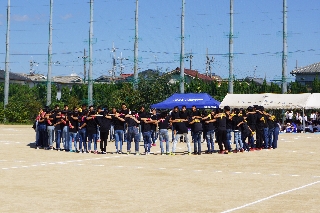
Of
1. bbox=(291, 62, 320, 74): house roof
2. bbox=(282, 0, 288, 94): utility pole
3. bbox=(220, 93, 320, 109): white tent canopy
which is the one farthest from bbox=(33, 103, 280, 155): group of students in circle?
bbox=(291, 62, 320, 74): house roof

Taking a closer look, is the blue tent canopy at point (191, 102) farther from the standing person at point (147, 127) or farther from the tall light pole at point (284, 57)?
the standing person at point (147, 127)

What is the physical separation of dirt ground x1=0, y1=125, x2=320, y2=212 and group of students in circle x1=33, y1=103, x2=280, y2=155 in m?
1.35

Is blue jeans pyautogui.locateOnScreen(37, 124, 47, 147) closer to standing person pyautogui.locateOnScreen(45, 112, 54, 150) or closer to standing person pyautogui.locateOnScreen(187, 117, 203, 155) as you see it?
standing person pyautogui.locateOnScreen(45, 112, 54, 150)

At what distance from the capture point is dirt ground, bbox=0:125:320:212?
1320 cm

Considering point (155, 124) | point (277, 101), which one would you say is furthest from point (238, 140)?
point (277, 101)

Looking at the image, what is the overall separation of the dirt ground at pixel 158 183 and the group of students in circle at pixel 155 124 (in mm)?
1345

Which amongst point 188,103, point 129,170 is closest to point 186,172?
point 129,170

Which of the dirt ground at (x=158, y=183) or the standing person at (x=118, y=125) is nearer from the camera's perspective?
the dirt ground at (x=158, y=183)

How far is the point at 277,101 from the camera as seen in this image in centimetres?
5256

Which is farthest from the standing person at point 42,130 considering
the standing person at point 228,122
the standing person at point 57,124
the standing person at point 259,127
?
the standing person at point 259,127

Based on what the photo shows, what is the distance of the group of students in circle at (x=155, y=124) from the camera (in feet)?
90.4

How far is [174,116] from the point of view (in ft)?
90.1

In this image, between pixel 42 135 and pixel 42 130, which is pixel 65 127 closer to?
pixel 42 130

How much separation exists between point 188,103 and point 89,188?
3287 centimetres
